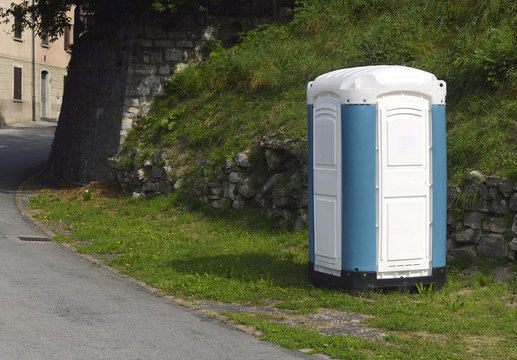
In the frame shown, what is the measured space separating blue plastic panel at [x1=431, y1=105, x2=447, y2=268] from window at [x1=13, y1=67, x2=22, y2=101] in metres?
39.8

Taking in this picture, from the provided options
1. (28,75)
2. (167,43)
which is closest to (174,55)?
(167,43)

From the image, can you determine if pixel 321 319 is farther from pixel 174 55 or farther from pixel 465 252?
pixel 174 55

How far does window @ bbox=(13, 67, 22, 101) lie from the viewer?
4459 centimetres

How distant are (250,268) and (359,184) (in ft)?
8.27

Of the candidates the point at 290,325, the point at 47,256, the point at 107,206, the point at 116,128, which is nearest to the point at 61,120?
the point at 116,128

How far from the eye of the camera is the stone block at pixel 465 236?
941 centimetres

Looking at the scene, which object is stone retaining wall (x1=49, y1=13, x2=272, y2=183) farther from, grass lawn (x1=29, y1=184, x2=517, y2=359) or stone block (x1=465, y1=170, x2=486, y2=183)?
stone block (x1=465, y1=170, x2=486, y2=183)

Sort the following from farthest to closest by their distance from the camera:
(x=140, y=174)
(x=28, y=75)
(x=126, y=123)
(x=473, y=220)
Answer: (x=28, y=75) → (x=126, y=123) → (x=140, y=174) → (x=473, y=220)

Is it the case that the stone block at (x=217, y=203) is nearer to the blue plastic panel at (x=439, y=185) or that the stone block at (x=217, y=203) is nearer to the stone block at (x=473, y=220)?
the stone block at (x=473, y=220)

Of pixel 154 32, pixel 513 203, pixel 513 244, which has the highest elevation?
pixel 154 32

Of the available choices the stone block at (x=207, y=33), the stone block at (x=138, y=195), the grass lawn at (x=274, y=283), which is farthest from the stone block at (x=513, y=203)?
the stone block at (x=207, y=33)

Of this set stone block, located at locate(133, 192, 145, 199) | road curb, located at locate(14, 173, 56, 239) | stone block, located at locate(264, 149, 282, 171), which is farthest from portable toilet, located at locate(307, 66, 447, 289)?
stone block, located at locate(133, 192, 145, 199)

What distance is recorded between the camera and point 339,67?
15.0 meters

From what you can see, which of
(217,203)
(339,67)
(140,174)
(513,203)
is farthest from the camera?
(140,174)
